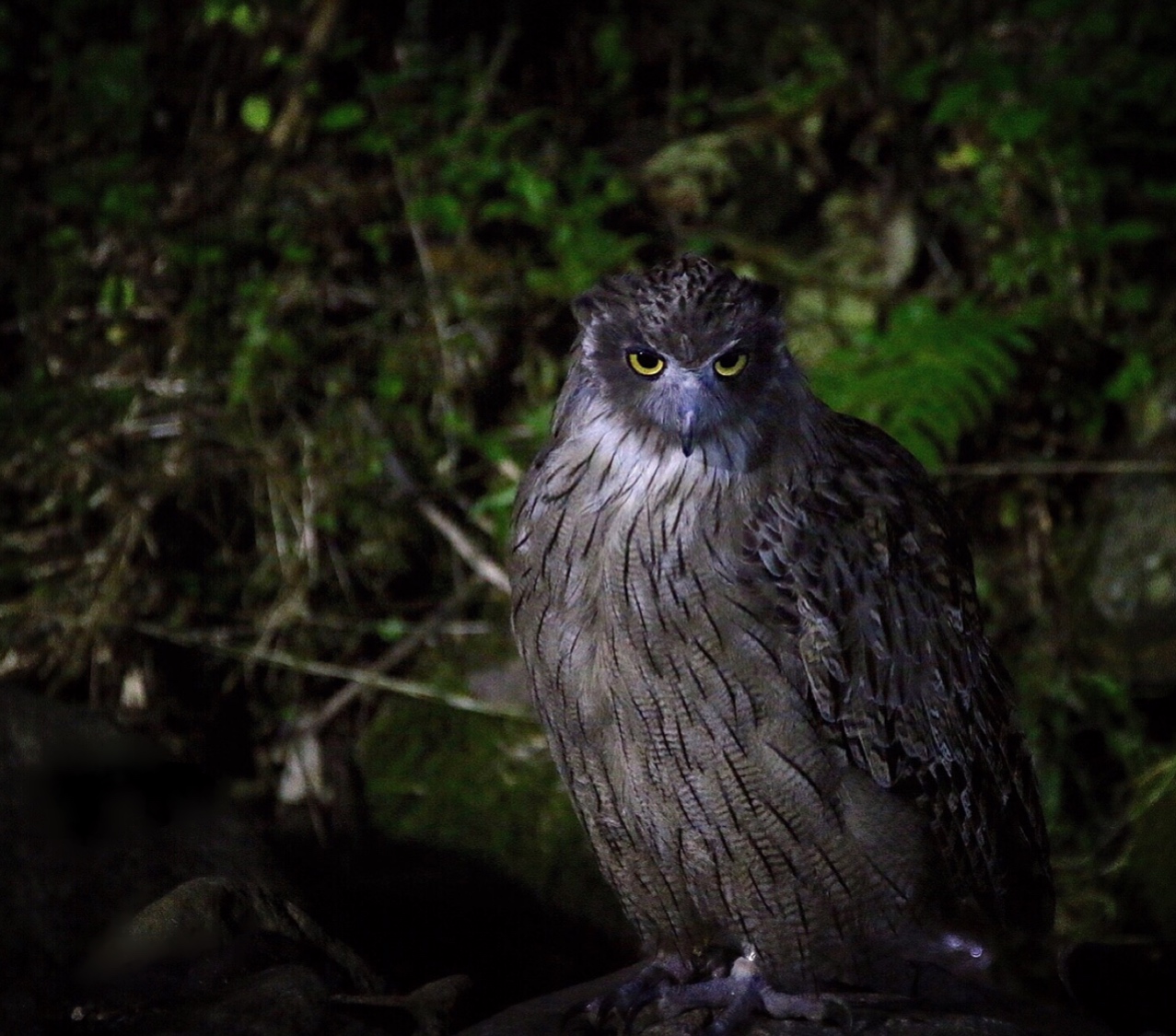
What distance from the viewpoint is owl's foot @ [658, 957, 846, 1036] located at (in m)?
2.67

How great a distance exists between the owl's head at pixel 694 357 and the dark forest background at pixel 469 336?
1763mm

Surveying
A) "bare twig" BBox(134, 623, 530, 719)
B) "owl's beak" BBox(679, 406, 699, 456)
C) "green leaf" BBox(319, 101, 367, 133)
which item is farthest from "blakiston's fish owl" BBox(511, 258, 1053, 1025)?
"green leaf" BBox(319, 101, 367, 133)

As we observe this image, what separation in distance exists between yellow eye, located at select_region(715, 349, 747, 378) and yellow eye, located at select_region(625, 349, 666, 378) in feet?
0.30

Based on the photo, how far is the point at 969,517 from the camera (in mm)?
4988

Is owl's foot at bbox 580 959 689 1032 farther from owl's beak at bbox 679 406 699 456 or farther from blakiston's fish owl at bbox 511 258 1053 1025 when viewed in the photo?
owl's beak at bbox 679 406 699 456

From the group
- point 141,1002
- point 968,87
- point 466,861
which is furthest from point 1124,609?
point 141,1002

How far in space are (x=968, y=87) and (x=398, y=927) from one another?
3.35 m

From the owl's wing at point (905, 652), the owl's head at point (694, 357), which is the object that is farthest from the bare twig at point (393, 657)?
the owl's head at point (694, 357)

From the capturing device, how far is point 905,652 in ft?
8.89

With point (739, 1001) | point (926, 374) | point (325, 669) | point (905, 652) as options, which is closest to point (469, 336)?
point (325, 669)

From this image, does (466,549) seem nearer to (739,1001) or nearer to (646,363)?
(739,1001)

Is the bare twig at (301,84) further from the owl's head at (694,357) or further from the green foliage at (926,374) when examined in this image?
the owl's head at (694,357)

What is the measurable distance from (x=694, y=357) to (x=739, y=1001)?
3.85 feet

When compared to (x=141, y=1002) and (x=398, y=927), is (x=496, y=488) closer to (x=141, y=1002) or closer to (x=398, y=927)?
(x=398, y=927)
